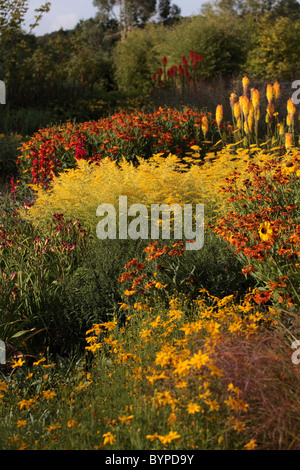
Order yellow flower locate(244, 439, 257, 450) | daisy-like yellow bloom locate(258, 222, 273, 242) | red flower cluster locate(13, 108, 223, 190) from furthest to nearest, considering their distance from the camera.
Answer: red flower cluster locate(13, 108, 223, 190) < daisy-like yellow bloom locate(258, 222, 273, 242) < yellow flower locate(244, 439, 257, 450)

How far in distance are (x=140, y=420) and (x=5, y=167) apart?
7.83 metres

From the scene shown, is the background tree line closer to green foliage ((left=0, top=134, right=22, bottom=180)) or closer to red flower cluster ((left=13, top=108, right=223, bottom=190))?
green foliage ((left=0, top=134, right=22, bottom=180))

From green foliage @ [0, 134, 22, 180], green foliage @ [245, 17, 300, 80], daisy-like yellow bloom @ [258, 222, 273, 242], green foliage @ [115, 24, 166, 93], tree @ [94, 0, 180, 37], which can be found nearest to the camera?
daisy-like yellow bloom @ [258, 222, 273, 242]

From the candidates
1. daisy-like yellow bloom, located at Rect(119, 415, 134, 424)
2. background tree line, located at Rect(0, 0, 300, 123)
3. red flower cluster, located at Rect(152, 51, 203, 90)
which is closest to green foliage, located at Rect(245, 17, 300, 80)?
background tree line, located at Rect(0, 0, 300, 123)

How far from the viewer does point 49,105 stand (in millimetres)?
14633

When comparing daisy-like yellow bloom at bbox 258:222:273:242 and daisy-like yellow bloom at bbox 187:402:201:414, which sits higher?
daisy-like yellow bloom at bbox 258:222:273:242

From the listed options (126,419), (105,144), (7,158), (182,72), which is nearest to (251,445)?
(126,419)

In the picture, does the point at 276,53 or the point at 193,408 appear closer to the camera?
the point at 193,408

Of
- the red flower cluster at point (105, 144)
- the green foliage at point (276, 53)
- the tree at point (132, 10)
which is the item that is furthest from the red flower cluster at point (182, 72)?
the tree at point (132, 10)

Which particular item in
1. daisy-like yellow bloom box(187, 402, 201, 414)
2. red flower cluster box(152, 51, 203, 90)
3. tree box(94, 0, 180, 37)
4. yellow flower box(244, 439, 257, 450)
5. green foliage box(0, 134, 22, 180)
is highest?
tree box(94, 0, 180, 37)

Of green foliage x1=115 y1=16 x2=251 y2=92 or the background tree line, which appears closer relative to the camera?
the background tree line

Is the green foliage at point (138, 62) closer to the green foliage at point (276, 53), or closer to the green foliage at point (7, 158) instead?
the green foliage at point (276, 53)

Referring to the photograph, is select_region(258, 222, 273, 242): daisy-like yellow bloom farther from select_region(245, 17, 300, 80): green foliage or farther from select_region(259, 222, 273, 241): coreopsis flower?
select_region(245, 17, 300, 80): green foliage

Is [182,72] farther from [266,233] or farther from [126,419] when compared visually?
[126,419]
